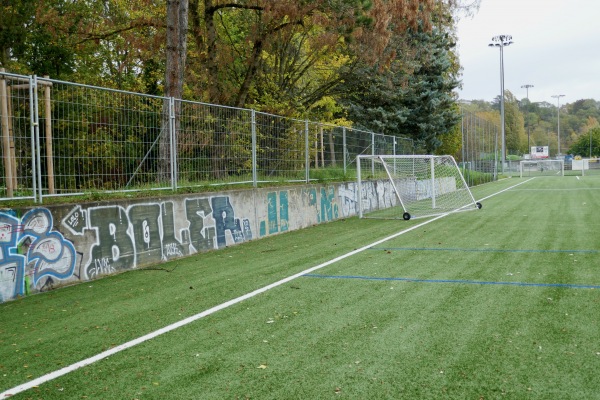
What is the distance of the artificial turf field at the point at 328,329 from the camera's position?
13.3 feet

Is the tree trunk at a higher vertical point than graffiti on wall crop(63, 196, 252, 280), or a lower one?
higher

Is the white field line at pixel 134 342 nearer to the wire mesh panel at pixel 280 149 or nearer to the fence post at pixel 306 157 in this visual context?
the wire mesh panel at pixel 280 149

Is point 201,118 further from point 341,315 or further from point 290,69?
point 290,69

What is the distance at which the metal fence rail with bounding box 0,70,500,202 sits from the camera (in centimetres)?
768

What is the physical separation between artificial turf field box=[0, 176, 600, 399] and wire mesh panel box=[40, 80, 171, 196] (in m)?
1.58

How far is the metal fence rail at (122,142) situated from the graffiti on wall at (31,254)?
45cm

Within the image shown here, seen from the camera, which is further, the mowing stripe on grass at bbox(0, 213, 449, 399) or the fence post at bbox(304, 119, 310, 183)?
the fence post at bbox(304, 119, 310, 183)

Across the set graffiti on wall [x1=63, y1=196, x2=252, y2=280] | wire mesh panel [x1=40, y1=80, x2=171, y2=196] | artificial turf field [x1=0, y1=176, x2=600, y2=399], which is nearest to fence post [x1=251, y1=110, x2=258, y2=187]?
graffiti on wall [x1=63, y1=196, x2=252, y2=280]

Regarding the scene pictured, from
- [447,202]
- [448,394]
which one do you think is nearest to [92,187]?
[448,394]

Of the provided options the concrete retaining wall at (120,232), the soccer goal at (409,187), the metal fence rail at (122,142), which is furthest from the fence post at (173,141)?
the soccer goal at (409,187)

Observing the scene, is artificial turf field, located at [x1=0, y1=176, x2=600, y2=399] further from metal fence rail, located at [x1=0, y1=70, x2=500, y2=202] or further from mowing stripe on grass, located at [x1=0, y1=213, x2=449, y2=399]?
metal fence rail, located at [x1=0, y1=70, x2=500, y2=202]

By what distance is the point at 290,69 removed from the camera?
27156 millimetres

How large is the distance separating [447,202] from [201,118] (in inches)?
509

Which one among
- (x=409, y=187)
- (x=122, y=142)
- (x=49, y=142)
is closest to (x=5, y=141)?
(x=49, y=142)
